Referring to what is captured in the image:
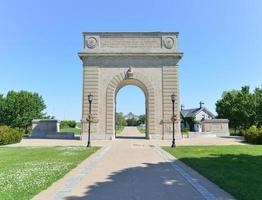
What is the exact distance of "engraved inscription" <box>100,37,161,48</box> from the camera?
31203mm

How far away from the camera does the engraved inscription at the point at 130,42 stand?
3120 cm

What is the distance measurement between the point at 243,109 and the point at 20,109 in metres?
37.7

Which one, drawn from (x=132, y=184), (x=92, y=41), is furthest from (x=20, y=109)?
(x=132, y=184)

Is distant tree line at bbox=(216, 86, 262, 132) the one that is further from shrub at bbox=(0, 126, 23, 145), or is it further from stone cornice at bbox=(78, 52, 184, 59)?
shrub at bbox=(0, 126, 23, 145)

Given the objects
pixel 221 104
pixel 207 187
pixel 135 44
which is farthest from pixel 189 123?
pixel 207 187

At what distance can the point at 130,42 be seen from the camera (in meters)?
31.3

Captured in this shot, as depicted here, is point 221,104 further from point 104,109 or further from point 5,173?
point 5,173

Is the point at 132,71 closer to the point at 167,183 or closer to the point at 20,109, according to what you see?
the point at 167,183

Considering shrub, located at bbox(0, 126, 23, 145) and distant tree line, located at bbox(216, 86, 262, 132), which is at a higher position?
distant tree line, located at bbox(216, 86, 262, 132)

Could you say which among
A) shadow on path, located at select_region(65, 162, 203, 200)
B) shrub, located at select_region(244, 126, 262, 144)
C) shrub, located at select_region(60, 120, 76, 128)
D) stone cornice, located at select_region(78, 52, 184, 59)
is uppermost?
stone cornice, located at select_region(78, 52, 184, 59)

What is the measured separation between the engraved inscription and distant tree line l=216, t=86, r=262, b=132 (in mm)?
24936

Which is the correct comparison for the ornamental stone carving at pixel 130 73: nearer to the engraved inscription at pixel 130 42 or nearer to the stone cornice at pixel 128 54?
the stone cornice at pixel 128 54

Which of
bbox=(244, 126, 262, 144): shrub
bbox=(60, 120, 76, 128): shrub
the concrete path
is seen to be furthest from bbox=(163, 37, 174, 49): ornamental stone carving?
bbox=(60, 120, 76, 128): shrub

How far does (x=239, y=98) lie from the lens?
53375 millimetres
